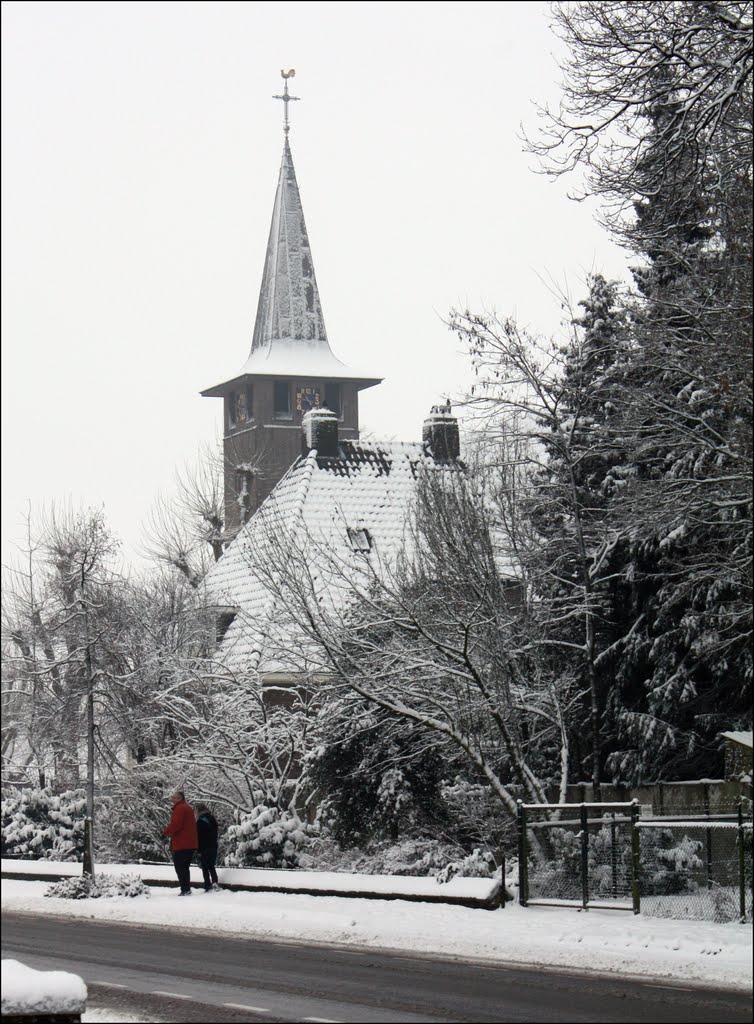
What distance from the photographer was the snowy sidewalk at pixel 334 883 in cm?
2056

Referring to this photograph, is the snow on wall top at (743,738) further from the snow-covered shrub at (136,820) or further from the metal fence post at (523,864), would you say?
the snow-covered shrub at (136,820)

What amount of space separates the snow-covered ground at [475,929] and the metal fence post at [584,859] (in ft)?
0.91

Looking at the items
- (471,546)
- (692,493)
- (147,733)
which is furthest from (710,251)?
(147,733)

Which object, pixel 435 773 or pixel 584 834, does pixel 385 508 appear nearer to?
pixel 435 773

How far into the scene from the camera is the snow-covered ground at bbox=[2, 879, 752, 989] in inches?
607

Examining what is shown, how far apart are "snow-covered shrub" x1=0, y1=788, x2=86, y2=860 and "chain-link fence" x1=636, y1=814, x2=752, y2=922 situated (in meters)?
16.1

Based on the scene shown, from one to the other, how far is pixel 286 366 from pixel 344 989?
6913 cm

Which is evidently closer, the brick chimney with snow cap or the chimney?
the chimney

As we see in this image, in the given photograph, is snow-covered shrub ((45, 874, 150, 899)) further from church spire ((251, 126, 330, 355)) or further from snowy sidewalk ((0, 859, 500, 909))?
church spire ((251, 126, 330, 355))

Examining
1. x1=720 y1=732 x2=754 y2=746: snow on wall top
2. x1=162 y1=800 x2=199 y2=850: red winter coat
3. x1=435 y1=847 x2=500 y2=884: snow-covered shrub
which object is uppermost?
x1=720 y1=732 x2=754 y2=746: snow on wall top

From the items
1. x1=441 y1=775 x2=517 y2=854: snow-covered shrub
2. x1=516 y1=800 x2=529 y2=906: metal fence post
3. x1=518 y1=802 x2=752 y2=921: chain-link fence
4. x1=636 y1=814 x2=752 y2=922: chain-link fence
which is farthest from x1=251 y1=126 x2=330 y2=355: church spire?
x1=636 y1=814 x2=752 y2=922: chain-link fence

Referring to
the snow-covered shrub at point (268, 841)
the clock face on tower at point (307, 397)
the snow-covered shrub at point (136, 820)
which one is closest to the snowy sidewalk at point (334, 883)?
the snow-covered shrub at point (268, 841)

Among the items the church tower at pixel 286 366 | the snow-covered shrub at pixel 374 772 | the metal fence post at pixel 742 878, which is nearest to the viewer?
the metal fence post at pixel 742 878

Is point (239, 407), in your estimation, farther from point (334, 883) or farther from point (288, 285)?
point (334, 883)
